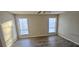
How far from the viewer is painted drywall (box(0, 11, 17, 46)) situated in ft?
3.15

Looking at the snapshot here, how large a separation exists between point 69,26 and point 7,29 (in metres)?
0.73

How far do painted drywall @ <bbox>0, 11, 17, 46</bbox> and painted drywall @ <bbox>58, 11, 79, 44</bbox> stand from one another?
1.87 ft

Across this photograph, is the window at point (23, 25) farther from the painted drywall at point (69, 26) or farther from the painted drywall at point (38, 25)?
the painted drywall at point (69, 26)

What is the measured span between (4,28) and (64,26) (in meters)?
0.70

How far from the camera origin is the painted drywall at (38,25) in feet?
3.43

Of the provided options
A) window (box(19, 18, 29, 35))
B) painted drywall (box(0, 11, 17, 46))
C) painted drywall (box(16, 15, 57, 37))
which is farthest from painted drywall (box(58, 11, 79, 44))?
painted drywall (box(0, 11, 17, 46))

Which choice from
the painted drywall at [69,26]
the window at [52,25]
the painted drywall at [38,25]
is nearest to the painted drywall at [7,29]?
the painted drywall at [38,25]

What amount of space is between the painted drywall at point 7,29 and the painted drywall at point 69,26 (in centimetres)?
57

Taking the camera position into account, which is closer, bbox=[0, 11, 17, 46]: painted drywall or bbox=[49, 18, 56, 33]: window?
bbox=[0, 11, 17, 46]: painted drywall

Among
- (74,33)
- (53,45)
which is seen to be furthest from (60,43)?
(74,33)

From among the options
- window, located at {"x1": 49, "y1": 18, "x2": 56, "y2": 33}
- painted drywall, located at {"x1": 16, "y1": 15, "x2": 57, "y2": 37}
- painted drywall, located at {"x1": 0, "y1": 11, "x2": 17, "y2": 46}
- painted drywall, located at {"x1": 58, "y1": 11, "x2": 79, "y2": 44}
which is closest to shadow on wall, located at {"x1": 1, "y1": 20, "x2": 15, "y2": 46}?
painted drywall, located at {"x1": 0, "y1": 11, "x2": 17, "y2": 46}

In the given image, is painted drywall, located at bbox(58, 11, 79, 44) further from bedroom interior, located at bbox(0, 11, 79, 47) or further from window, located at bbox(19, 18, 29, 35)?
window, located at bbox(19, 18, 29, 35)
